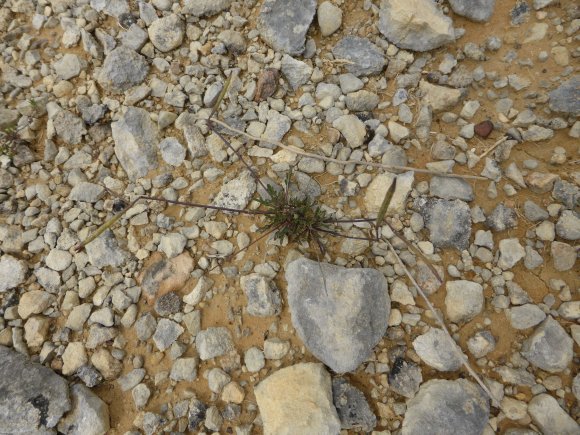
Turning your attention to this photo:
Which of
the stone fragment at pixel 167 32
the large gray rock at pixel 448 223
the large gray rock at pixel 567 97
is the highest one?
the stone fragment at pixel 167 32

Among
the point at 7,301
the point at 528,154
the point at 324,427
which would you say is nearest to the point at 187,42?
the point at 7,301

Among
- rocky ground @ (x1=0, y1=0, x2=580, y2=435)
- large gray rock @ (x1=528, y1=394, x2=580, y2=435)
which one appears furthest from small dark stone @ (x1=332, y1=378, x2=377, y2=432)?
large gray rock @ (x1=528, y1=394, x2=580, y2=435)

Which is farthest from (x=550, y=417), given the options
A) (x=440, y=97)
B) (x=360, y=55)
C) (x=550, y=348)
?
(x=360, y=55)

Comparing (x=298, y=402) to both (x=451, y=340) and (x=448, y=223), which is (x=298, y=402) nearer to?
(x=451, y=340)

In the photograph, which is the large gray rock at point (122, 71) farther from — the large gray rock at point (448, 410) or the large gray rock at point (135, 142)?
the large gray rock at point (448, 410)

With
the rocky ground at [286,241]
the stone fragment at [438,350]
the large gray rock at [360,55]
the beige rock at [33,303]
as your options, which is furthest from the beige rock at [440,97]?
the beige rock at [33,303]

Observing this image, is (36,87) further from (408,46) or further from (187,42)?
(408,46)

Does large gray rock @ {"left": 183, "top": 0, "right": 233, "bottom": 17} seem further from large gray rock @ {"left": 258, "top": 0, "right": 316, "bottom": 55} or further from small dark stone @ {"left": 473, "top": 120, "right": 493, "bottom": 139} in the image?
small dark stone @ {"left": 473, "top": 120, "right": 493, "bottom": 139}
